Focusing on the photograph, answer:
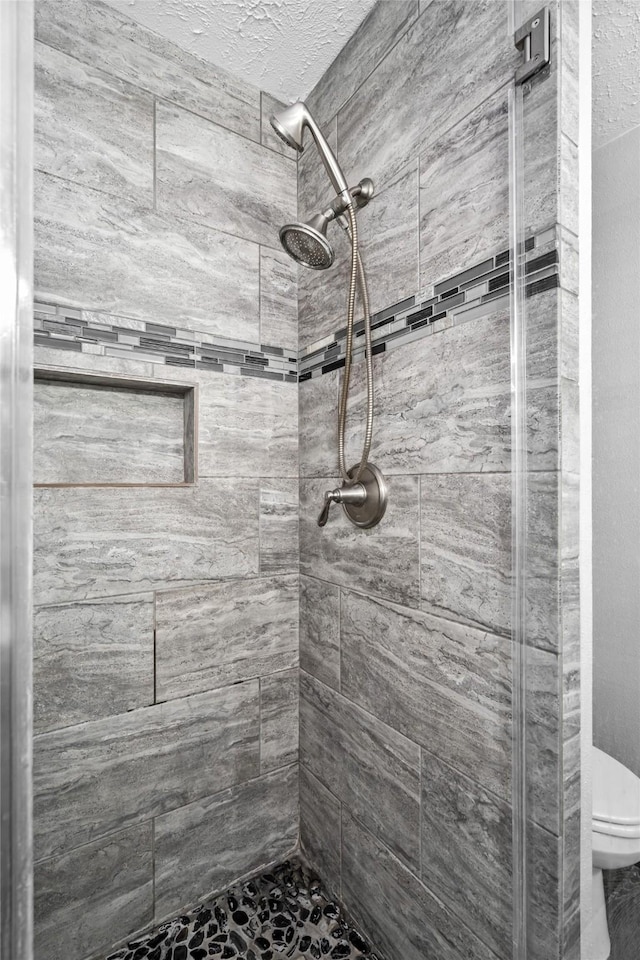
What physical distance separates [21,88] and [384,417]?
3.02ft

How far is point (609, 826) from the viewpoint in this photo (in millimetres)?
752

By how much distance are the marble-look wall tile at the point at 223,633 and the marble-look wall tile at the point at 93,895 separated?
0.38 m

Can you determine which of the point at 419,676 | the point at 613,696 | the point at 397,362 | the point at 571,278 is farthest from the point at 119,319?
the point at 613,696

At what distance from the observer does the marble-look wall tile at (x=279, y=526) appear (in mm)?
1500

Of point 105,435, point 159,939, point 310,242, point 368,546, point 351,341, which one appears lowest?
point 159,939

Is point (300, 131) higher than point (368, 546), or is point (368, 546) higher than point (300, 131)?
point (300, 131)

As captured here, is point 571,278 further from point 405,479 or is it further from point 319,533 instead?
point 319,533

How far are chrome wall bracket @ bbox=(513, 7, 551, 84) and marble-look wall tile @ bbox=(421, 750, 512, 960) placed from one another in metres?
1.34

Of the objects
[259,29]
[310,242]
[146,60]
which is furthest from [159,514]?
[259,29]

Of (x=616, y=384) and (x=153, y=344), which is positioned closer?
(x=616, y=384)

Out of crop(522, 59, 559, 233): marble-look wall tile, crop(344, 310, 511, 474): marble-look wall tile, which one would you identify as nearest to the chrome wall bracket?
crop(522, 59, 559, 233): marble-look wall tile

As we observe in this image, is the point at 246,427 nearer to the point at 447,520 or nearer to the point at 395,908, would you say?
the point at 447,520

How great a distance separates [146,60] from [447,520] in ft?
4.73

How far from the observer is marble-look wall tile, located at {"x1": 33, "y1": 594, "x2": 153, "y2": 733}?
1.16 m
